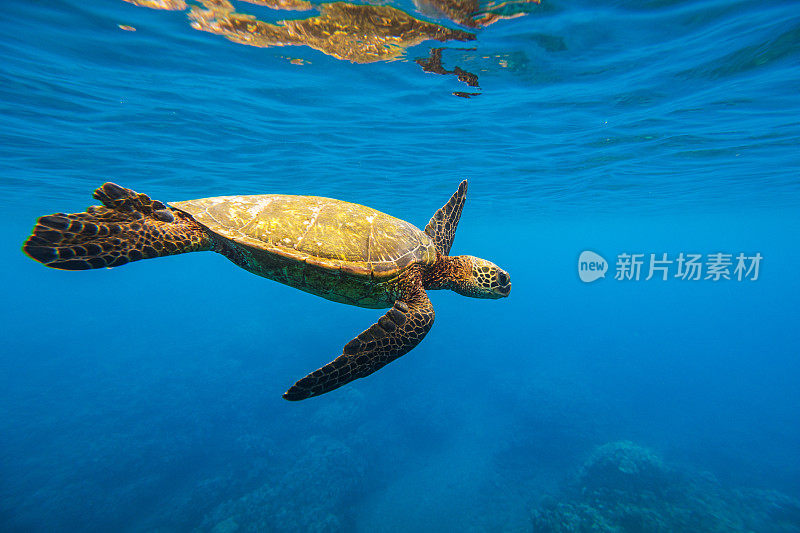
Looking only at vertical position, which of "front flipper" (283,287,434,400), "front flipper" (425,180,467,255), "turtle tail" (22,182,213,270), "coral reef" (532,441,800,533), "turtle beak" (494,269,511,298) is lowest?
"coral reef" (532,441,800,533)

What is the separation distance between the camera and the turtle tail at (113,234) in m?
2.99

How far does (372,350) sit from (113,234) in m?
3.10

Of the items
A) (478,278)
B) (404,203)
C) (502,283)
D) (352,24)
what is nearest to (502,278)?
(502,283)

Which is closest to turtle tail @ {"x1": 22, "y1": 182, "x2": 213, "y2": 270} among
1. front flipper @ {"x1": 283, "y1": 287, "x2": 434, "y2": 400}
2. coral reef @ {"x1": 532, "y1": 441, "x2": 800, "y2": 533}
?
front flipper @ {"x1": 283, "y1": 287, "x2": 434, "y2": 400}

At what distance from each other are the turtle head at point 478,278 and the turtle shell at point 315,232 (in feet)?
2.73

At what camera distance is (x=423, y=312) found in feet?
13.2

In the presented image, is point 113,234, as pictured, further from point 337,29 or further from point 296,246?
point 337,29

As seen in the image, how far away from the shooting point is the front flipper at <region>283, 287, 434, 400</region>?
3.12 metres

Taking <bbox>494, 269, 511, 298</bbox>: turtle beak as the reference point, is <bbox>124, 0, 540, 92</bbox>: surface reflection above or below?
above

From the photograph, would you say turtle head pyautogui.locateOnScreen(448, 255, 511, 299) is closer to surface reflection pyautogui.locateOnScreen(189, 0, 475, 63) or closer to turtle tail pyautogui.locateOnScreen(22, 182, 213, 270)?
turtle tail pyautogui.locateOnScreen(22, 182, 213, 270)

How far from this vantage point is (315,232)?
3887mm

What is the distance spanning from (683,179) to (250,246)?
25430 millimetres

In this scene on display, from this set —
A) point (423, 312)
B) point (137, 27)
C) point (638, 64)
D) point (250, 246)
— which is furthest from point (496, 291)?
point (137, 27)

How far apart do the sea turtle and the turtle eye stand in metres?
1.15
